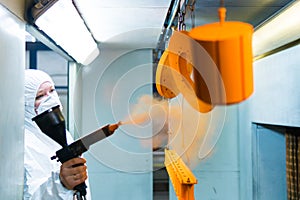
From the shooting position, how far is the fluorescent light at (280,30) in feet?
5.37

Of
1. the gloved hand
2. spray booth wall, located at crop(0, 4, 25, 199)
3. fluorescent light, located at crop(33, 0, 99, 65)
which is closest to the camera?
spray booth wall, located at crop(0, 4, 25, 199)

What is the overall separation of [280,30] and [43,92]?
1364 millimetres

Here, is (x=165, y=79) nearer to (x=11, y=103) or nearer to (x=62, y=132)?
(x=62, y=132)

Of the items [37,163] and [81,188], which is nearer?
[81,188]

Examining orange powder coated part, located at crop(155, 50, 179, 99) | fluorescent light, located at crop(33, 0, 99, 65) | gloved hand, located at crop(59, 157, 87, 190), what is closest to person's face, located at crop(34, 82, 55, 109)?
fluorescent light, located at crop(33, 0, 99, 65)

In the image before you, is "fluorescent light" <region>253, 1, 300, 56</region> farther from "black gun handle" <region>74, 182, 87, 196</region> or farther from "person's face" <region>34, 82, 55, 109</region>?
"person's face" <region>34, 82, 55, 109</region>

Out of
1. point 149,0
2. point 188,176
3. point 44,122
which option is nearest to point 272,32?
point 149,0

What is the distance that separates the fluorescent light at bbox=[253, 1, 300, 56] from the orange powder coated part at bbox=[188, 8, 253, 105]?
1129 millimetres

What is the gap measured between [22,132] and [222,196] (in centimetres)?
205

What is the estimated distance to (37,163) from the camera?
1.76 metres

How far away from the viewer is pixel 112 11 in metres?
1.89

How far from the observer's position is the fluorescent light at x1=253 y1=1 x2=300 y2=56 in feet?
5.37

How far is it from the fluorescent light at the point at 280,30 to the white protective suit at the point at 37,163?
113cm

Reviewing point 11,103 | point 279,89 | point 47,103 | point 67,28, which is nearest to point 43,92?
point 47,103
